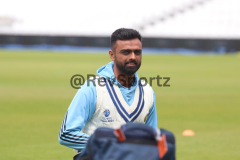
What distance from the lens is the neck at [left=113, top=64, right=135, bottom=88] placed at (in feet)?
12.9

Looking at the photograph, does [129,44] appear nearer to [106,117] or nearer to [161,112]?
[106,117]

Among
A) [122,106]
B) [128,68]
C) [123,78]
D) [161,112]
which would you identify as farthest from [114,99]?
[161,112]

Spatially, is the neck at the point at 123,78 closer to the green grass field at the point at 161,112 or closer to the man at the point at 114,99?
the man at the point at 114,99

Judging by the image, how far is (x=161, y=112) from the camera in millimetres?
11195

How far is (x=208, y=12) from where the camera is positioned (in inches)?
2031

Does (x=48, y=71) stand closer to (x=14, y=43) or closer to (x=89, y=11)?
(x=14, y=43)

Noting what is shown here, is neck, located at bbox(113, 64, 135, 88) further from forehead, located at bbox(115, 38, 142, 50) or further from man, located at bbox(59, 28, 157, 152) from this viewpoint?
forehead, located at bbox(115, 38, 142, 50)

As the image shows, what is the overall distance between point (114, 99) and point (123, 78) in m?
0.20

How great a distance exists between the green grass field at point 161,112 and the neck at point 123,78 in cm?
315

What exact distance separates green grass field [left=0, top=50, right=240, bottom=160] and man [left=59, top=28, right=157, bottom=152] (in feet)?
10.1

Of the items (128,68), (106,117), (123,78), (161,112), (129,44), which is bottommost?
(161,112)

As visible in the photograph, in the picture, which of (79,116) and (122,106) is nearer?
(79,116)

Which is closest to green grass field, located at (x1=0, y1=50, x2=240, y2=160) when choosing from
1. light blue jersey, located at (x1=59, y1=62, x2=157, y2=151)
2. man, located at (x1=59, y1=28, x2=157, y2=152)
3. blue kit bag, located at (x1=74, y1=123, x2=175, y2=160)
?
man, located at (x1=59, y1=28, x2=157, y2=152)

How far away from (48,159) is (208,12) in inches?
1849
